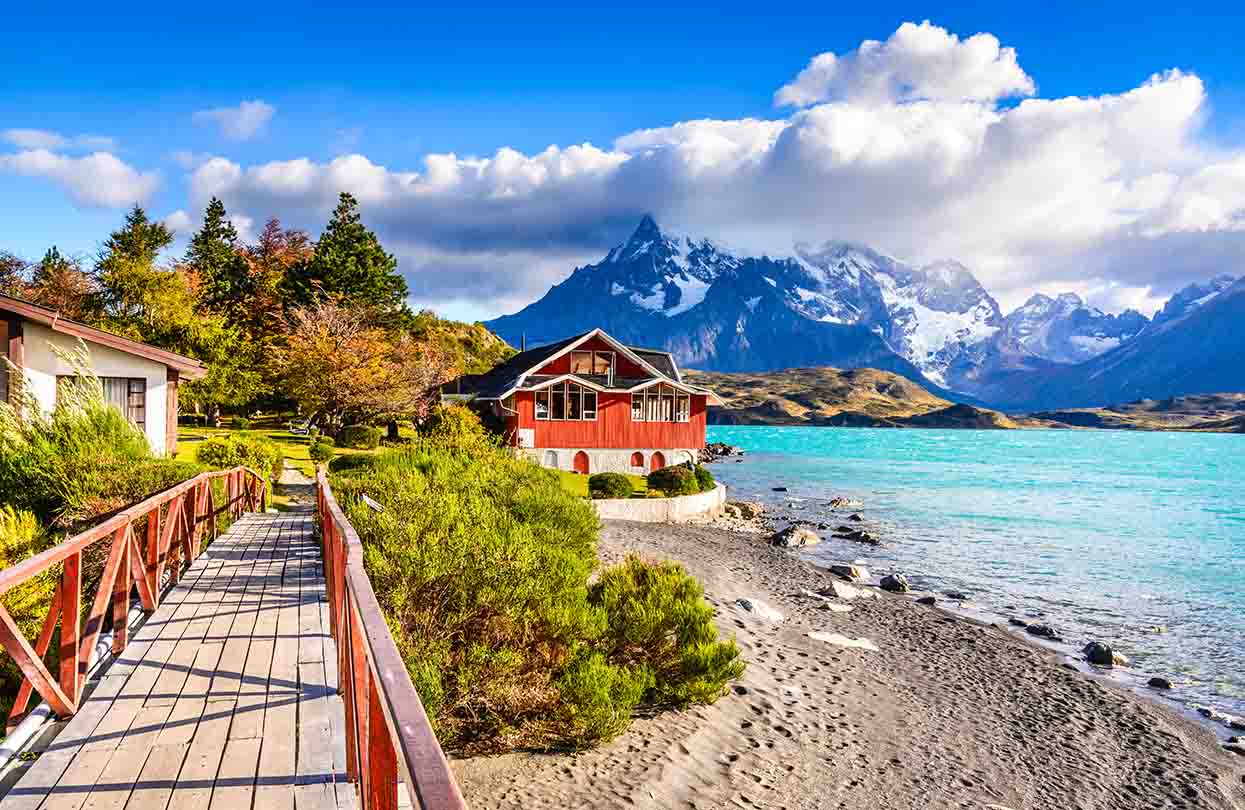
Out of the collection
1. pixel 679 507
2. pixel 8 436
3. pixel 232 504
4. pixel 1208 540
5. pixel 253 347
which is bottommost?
pixel 1208 540

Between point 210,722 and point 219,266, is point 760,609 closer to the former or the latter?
point 210,722

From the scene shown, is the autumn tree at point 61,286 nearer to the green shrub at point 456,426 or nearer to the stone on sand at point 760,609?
the green shrub at point 456,426

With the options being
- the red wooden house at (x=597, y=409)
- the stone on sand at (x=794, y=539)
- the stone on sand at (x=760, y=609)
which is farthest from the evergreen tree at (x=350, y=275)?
the stone on sand at (x=760, y=609)

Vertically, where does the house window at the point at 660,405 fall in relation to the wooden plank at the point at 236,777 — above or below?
above

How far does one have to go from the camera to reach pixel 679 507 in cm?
3238

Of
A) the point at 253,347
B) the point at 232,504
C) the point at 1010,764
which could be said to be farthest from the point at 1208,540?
the point at 253,347

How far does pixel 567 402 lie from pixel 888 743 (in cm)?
3397

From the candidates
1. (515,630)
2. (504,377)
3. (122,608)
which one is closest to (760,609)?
(515,630)

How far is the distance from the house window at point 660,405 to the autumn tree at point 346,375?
12688 mm

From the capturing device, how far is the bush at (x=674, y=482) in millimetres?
33812

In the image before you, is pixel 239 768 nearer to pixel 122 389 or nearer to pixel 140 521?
pixel 140 521

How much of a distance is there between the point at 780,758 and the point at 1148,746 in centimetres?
657

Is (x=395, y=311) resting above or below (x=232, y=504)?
above

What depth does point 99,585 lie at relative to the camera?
6855 millimetres
